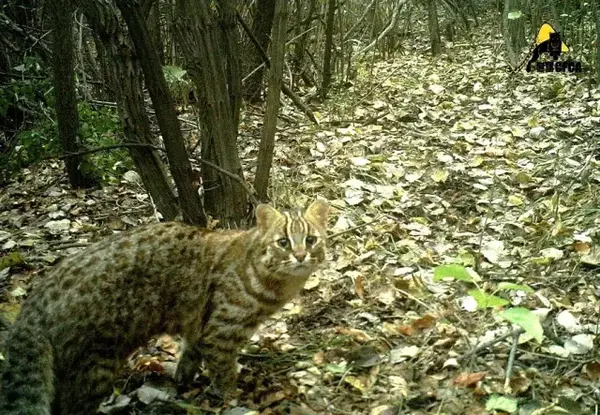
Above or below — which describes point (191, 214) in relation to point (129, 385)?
above

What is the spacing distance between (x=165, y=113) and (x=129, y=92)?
0.97 ft

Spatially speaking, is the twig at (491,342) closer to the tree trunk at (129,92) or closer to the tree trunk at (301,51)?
the tree trunk at (129,92)

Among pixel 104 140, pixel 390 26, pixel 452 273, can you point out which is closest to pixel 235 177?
pixel 104 140

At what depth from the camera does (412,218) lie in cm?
573

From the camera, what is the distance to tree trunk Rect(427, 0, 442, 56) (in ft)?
37.0

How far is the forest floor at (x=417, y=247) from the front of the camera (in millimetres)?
3824

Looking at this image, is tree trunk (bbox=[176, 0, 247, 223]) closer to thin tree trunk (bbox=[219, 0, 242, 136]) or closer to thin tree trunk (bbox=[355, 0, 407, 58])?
thin tree trunk (bbox=[219, 0, 242, 136])

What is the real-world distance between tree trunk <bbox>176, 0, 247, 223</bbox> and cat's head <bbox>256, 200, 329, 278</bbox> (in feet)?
3.61

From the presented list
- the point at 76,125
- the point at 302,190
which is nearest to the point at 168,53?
the point at 76,125

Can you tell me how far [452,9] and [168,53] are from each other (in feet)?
19.5

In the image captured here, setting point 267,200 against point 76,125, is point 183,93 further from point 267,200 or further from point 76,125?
point 267,200

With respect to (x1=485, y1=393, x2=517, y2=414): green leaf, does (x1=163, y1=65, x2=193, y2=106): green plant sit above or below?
above
